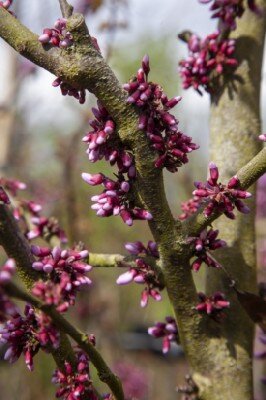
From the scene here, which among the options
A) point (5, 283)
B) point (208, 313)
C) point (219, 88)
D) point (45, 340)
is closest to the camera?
point (5, 283)

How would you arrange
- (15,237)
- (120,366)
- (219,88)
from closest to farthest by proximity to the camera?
(15,237)
(219,88)
(120,366)

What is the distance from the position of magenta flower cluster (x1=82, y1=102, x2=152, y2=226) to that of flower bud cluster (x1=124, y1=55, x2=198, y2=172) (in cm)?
9

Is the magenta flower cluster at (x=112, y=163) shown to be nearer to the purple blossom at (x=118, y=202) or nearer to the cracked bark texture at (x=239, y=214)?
the purple blossom at (x=118, y=202)

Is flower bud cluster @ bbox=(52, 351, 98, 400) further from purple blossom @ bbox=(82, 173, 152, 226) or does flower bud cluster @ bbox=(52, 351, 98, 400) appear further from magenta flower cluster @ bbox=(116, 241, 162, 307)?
purple blossom @ bbox=(82, 173, 152, 226)

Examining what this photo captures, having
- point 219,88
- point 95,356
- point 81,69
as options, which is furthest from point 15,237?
point 219,88

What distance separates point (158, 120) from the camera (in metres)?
1.62

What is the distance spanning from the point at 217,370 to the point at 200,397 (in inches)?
4.6

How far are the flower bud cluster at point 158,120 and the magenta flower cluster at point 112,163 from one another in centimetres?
9

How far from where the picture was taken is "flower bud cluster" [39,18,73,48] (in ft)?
5.16

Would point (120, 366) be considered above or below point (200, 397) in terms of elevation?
below

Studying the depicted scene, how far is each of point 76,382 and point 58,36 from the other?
101 centimetres

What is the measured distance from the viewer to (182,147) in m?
1.65

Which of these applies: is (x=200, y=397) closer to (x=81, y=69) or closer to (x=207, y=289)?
(x=207, y=289)

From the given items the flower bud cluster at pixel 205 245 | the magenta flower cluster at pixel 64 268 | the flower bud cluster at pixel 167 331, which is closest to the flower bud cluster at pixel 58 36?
the magenta flower cluster at pixel 64 268
